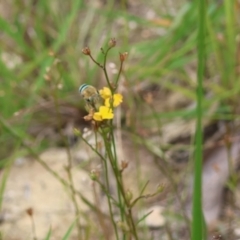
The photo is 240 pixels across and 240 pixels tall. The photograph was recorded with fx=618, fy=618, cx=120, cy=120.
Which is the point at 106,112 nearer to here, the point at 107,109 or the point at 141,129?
the point at 107,109

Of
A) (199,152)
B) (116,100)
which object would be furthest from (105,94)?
(199,152)

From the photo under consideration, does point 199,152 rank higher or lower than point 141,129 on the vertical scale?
lower

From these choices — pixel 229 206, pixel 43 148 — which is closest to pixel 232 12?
pixel 229 206

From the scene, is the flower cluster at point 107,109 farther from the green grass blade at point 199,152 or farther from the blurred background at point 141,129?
the blurred background at point 141,129

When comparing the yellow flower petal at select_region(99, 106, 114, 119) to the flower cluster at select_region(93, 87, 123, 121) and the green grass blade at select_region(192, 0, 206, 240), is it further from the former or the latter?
the green grass blade at select_region(192, 0, 206, 240)

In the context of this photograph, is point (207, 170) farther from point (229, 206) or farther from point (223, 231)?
point (223, 231)

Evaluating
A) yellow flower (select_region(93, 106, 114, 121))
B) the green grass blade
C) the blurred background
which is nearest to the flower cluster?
yellow flower (select_region(93, 106, 114, 121))

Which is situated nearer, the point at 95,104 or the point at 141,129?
the point at 95,104
